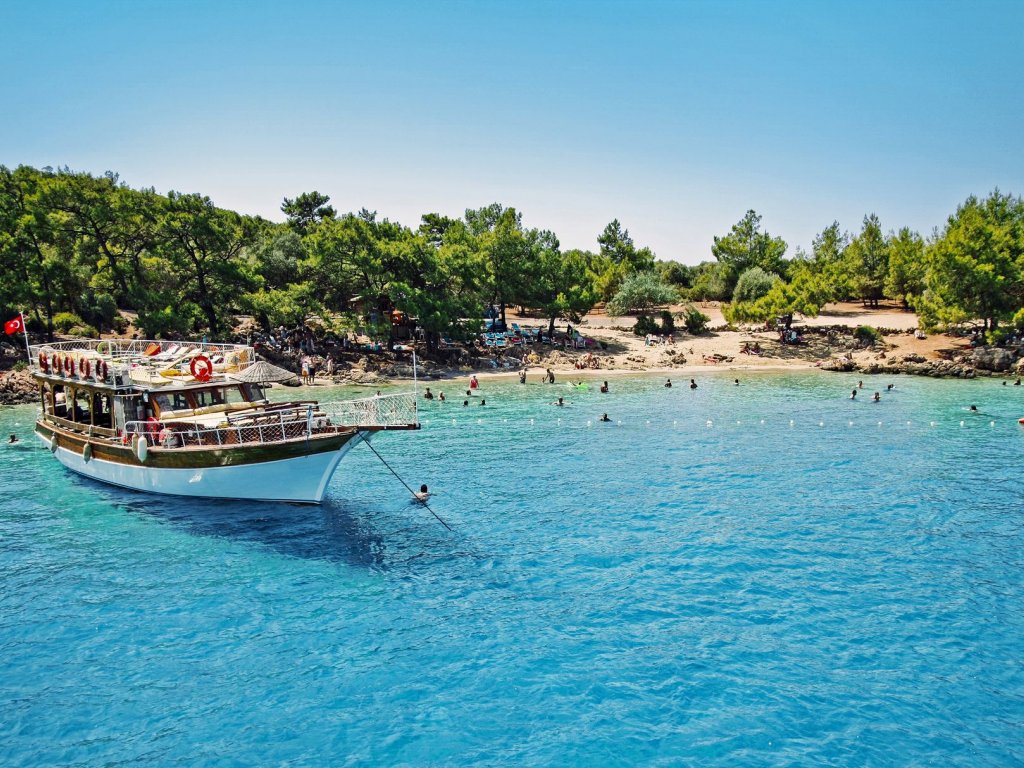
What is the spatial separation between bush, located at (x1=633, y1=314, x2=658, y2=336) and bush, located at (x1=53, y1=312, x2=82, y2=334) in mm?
55701

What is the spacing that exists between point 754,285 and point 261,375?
70136 mm

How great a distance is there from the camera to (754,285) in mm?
82375

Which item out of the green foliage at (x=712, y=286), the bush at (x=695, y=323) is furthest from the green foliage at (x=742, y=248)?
the bush at (x=695, y=323)

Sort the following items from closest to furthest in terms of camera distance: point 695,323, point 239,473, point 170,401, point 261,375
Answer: point 239,473 → point 261,375 → point 170,401 → point 695,323

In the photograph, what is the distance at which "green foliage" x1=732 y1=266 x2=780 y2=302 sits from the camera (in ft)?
269

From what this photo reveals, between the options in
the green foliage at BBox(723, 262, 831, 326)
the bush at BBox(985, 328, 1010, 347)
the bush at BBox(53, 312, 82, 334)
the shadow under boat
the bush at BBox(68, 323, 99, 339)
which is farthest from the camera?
the green foliage at BBox(723, 262, 831, 326)

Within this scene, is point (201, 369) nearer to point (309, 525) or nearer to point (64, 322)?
point (309, 525)

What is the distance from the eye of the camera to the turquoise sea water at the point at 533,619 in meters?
12.8

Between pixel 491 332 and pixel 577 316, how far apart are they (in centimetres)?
1238

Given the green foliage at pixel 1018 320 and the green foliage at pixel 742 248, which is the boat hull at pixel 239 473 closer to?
the green foliage at pixel 1018 320

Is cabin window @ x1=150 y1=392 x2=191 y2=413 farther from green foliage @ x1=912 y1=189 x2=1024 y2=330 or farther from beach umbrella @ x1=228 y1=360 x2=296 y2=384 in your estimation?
green foliage @ x1=912 y1=189 x2=1024 y2=330

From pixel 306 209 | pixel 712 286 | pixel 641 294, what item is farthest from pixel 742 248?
pixel 306 209

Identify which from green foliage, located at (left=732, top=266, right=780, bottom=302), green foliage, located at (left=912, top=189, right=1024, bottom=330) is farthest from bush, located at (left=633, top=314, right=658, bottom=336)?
green foliage, located at (left=912, top=189, right=1024, bottom=330)

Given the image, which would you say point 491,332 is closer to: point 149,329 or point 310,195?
point 149,329
